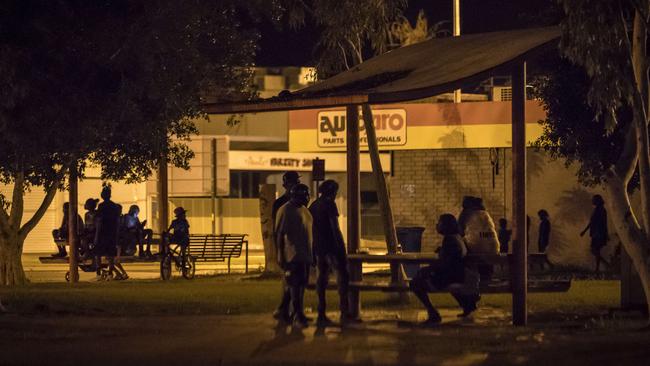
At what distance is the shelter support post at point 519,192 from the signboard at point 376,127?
61.7 feet

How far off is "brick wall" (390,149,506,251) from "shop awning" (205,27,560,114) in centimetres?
1517

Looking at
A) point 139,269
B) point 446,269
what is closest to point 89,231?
point 139,269

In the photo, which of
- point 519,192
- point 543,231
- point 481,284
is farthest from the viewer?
point 543,231

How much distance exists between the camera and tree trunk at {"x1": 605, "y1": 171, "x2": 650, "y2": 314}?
16750mm

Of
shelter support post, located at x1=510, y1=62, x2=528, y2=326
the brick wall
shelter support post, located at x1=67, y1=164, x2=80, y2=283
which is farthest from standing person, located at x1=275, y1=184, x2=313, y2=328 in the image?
the brick wall

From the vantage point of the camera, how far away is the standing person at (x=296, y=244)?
16.9 metres

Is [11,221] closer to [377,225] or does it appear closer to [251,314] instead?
[251,314]

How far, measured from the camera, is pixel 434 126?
117 feet

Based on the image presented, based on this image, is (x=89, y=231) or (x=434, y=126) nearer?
(x=89, y=231)

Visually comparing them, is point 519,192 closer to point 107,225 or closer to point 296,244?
point 296,244

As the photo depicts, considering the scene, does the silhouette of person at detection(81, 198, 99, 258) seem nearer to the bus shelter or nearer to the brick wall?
the brick wall

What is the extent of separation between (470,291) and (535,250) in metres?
17.4

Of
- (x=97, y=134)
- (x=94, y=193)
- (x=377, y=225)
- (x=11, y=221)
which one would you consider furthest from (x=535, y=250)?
(x=377, y=225)

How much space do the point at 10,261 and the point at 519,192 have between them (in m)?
13.5
